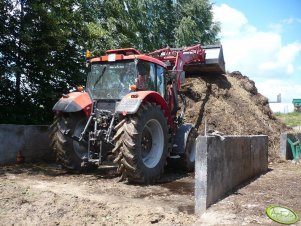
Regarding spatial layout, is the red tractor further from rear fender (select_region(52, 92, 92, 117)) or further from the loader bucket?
the loader bucket

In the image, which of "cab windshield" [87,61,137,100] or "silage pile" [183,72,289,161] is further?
"silage pile" [183,72,289,161]

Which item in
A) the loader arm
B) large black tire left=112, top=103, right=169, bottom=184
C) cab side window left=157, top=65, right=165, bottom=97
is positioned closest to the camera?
large black tire left=112, top=103, right=169, bottom=184

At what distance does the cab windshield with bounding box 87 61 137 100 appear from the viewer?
23.8ft

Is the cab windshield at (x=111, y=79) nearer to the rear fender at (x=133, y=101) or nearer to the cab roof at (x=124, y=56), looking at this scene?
the cab roof at (x=124, y=56)

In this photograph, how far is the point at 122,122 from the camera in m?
6.52

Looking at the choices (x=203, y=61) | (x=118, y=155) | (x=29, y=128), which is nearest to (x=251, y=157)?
(x=118, y=155)

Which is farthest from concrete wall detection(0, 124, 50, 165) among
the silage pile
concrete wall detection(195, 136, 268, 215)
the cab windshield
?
concrete wall detection(195, 136, 268, 215)

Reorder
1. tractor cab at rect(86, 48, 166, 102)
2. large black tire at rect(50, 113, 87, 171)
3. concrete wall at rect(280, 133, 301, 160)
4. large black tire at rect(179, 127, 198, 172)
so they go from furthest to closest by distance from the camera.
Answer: concrete wall at rect(280, 133, 301, 160) < large black tire at rect(179, 127, 198, 172) < large black tire at rect(50, 113, 87, 171) < tractor cab at rect(86, 48, 166, 102)

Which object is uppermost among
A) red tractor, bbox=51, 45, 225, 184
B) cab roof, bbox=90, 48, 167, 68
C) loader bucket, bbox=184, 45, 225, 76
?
loader bucket, bbox=184, 45, 225, 76

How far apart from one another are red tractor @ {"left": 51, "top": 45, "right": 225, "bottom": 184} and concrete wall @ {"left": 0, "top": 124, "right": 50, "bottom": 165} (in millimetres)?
1488

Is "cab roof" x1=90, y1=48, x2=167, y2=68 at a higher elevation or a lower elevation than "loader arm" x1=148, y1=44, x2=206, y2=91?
lower

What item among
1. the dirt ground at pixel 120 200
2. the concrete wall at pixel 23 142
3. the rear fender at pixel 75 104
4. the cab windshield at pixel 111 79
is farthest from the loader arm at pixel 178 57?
the concrete wall at pixel 23 142

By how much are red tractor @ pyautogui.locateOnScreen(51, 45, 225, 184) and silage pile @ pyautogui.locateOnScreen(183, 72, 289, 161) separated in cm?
272

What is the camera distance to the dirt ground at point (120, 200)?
441cm
